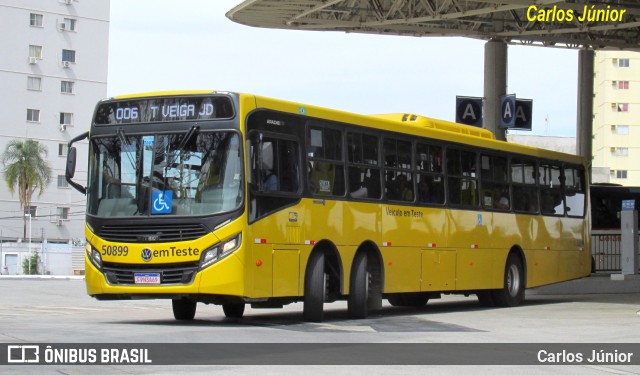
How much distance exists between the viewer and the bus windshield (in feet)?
52.1

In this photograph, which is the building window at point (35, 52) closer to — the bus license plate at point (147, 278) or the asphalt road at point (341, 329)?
the asphalt road at point (341, 329)

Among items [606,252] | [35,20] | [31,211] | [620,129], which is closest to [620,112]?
[620,129]

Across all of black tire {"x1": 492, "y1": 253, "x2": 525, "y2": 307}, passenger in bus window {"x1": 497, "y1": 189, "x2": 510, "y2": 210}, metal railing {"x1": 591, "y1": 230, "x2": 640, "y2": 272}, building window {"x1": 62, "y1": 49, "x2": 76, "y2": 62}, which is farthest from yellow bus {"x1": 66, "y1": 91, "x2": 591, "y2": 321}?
building window {"x1": 62, "y1": 49, "x2": 76, "y2": 62}

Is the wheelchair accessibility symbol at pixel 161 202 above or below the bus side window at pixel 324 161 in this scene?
below

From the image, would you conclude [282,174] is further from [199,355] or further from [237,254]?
[199,355]

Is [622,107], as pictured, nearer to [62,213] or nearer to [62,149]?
[62,149]

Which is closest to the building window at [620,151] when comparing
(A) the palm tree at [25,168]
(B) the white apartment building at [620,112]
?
(B) the white apartment building at [620,112]

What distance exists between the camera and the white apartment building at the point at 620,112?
119 meters

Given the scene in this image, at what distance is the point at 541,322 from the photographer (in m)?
18.6

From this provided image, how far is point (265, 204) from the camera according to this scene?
1628cm

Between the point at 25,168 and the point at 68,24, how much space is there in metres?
13.8

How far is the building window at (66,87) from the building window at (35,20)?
4721mm

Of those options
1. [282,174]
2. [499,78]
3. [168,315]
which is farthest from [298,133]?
[499,78]

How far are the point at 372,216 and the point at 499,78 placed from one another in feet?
76.8
